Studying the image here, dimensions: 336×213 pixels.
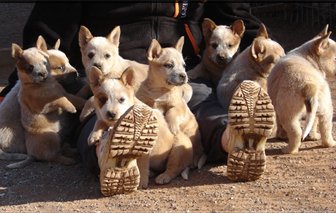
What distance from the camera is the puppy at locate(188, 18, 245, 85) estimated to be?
480 centimetres

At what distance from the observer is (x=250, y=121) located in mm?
3393

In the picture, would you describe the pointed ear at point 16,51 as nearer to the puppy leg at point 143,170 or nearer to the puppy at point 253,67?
the puppy leg at point 143,170

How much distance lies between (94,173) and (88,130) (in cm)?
35

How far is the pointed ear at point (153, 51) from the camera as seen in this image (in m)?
4.01

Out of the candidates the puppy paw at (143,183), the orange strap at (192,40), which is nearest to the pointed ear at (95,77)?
the puppy paw at (143,183)

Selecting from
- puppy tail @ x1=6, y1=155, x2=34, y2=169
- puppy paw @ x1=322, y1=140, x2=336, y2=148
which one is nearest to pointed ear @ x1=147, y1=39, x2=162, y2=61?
puppy tail @ x1=6, y1=155, x2=34, y2=169

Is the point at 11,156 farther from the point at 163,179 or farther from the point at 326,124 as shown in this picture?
the point at 326,124

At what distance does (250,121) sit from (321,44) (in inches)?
43.5

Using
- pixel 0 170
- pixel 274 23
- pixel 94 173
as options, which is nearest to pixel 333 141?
pixel 94 173

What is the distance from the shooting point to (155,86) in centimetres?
398

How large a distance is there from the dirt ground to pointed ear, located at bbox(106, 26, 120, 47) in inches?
35.2

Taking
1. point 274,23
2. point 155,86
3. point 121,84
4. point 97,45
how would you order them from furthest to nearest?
point 274,23 < point 97,45 < point 155,86 < point 121,84

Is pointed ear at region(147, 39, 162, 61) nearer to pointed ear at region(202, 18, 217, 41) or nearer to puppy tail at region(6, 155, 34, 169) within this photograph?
pointed ear at region(202, 18, 217, 41)

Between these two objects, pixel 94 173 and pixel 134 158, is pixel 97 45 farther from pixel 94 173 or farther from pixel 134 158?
pixel 134 158
